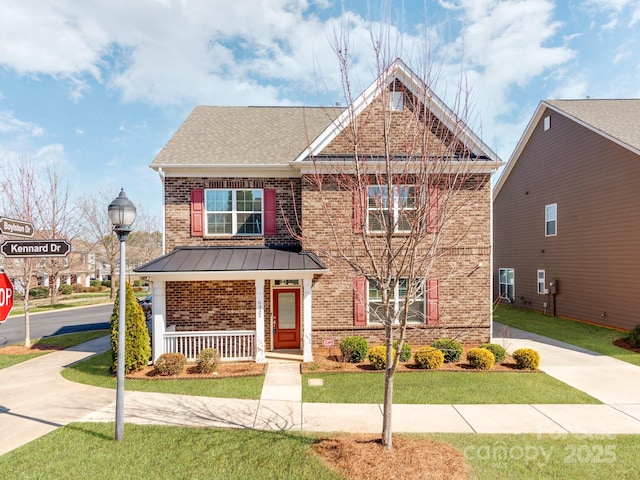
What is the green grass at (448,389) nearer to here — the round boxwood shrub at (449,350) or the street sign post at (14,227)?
the round boxwood shrub at (449,350)

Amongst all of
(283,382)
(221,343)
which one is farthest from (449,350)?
(221,343)

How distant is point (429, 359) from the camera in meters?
9.31

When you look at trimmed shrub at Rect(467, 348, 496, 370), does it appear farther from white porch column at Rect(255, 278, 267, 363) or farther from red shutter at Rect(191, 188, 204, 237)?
red shutter at Rect(191, 188, 204, 237)

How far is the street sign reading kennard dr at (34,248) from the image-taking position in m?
5.16

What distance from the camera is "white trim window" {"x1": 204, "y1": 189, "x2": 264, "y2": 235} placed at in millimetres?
11859

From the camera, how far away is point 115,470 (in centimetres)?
477

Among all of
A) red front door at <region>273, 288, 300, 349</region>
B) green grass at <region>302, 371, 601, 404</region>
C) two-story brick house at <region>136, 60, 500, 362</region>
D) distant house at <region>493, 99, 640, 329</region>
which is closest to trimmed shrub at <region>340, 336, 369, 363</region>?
green grass at <region>302, 371, 601, 404</region>

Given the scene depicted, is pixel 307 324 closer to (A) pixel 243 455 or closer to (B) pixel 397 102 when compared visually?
(A) pixel 243 455

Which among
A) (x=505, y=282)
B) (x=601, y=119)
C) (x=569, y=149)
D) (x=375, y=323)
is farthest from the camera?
(x=505, y=282)

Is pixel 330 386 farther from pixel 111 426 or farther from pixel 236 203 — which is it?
pixel 236 203

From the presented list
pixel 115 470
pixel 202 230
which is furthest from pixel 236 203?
pixel 115 470

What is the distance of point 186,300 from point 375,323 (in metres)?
6.24

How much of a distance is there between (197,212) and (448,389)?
904 cm

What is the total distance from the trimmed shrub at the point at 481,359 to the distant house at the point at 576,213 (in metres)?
9.02
